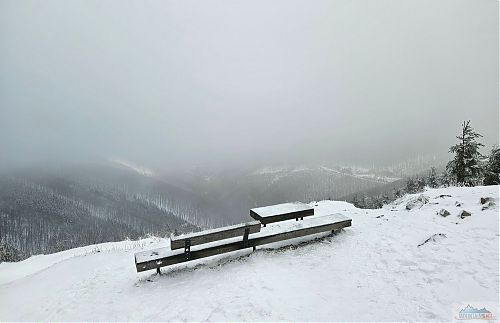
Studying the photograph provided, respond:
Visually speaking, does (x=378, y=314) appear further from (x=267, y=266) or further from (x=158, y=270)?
(x=158, y=270)

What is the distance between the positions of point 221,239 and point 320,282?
294 cm

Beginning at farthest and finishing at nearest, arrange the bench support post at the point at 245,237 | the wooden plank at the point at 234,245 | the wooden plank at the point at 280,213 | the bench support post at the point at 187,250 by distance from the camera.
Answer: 1. the wooden plank at the point at 280,213
2. the bench support post at the point at 245,237
3. the bench support post at the point at 187,250
4. the wooden plank at the point at 234,245

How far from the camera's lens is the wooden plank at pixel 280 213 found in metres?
10.4

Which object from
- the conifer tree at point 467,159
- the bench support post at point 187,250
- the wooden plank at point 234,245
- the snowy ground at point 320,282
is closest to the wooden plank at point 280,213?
the wooden plank at point 234,245

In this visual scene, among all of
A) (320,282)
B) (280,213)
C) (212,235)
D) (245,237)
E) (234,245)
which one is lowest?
(320,282)

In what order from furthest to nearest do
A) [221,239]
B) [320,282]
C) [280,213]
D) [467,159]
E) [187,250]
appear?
[467,159]
[280,213]
[221,239]
[187,250]
[320,282]

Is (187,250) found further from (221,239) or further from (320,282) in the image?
(320,282)

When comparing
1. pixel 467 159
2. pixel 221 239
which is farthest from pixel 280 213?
pixel 467 159

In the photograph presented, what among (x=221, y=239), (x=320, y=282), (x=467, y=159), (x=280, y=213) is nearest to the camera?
(x=320, y=282)

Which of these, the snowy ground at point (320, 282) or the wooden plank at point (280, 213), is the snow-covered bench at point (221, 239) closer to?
the snowy ground at point (320, 282)

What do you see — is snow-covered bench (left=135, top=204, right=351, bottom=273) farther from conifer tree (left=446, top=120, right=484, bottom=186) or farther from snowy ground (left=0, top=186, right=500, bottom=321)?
conifer tree (left=446, top=120, right=484, bottom=186)

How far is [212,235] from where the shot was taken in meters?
8.05

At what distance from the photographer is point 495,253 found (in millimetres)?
6543

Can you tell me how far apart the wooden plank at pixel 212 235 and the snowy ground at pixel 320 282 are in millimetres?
817
